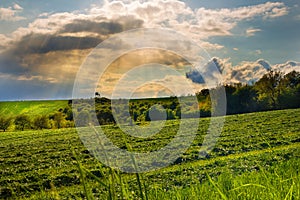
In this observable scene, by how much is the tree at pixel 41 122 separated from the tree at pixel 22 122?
59 centimetres

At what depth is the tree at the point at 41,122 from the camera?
1399 inches

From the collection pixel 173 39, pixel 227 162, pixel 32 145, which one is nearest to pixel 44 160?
pixel 32 145

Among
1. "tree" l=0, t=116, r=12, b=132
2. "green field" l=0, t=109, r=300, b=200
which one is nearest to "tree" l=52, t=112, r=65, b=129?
"tree" l=0, t=116, r=12, b=132

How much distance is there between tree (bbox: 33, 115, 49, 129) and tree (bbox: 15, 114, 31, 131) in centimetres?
59

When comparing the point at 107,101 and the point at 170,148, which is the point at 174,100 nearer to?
the point at 107,101

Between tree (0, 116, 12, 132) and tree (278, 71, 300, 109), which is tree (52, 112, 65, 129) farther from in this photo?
tree (278, 71, 300, 109)

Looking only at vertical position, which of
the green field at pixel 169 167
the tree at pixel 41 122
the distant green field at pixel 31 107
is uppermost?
the distant green field at pixel 31 107

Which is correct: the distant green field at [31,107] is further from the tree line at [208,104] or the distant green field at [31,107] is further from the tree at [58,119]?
the tree at [58,119]

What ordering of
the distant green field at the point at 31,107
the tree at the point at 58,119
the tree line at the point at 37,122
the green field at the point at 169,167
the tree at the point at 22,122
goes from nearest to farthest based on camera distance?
the green field at the point at 169,167 → the tree at the point at 22,122 → the tree line at the point at 37,122 → the tree at the point at 58,119 → the distant green field at the point at 31,107

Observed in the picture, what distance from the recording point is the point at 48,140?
22203mm

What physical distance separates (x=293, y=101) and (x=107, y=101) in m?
19.7

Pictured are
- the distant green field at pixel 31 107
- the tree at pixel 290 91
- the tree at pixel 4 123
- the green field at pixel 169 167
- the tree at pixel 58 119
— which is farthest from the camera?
the distant green field at pixel 31 107

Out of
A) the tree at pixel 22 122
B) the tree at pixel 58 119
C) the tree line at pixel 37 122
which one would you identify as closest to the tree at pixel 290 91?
the tree line at pixel 37 122

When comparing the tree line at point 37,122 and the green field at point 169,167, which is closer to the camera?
the green field at point 169,167
